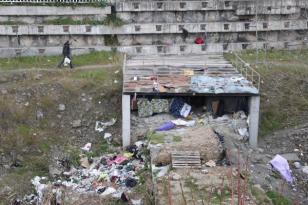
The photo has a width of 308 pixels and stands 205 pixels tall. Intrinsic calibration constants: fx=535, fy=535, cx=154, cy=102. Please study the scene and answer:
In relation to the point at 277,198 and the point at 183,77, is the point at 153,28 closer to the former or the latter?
the point at 183,77

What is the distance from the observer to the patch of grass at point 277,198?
13705 millimetres

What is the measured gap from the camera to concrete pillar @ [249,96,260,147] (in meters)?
17.8

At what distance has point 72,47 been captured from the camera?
A: 77.8ft

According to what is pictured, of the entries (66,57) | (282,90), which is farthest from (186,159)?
(66,57)

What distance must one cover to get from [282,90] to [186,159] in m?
7.36

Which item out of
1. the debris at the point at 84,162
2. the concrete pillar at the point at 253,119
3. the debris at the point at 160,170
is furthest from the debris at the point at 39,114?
the concrete pillar at the point at 253,119

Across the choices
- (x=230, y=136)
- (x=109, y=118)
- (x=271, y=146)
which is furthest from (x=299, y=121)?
(x=109, y=118)

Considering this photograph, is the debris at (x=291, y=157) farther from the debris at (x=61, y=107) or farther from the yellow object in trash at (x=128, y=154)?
the debris at (x=61, y=107)

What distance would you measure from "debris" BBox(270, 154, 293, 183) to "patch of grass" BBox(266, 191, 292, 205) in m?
1.74

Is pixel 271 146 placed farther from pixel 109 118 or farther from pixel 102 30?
pixel 102 30

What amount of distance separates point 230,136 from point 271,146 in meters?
1.85

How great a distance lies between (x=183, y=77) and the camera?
19453mm

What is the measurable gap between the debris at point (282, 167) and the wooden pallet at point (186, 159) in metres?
2.59

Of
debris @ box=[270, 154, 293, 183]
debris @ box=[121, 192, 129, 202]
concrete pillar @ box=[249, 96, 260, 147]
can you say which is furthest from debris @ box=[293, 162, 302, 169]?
debris @ box=[121, 192, 129, 202]
